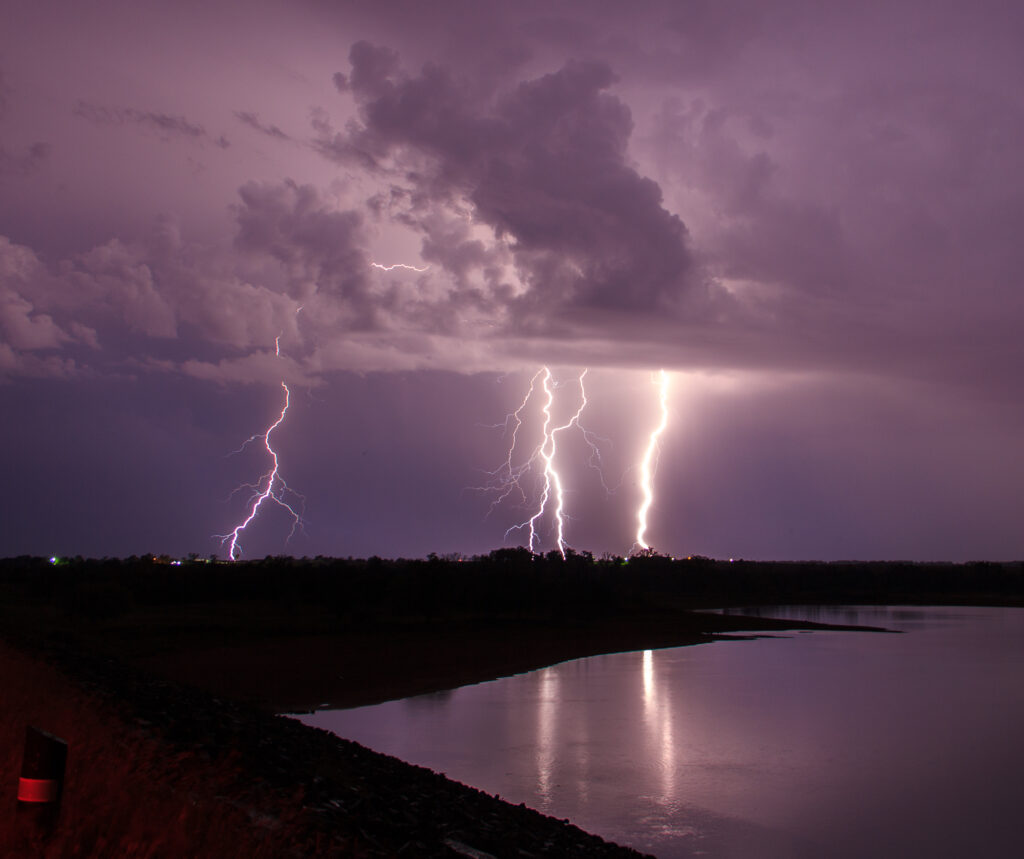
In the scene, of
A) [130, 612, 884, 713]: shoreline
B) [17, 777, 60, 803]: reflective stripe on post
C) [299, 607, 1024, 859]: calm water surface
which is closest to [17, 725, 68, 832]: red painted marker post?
[17, 777, 60, 803]: reflective stripe on post

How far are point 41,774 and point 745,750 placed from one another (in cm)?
2228

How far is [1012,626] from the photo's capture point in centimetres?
7644

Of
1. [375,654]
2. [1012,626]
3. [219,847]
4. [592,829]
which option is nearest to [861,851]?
[592,829]

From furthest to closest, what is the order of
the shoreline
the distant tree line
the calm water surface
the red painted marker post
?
the distant tree line
the shoreline
the calm water surface
the red painted marker post

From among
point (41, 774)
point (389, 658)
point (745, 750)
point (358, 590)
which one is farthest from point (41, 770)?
point (358, 590)

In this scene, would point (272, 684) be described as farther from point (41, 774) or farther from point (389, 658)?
point (41, 774)

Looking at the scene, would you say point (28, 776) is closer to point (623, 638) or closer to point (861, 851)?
point (861, 851)

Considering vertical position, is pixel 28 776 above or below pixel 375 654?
above

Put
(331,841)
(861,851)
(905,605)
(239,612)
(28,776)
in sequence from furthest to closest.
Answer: (905,605)
(239,612)
(861,851)
(331,841)
(28,776)

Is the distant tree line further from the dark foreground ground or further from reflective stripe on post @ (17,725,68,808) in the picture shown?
reflective stripe on post @ (17,725,68,808)

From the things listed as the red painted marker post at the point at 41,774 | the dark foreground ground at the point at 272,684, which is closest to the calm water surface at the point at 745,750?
the dark foreground ground at the point at 272,684

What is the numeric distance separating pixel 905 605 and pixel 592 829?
124 m

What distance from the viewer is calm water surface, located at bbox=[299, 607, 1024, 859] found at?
16.2m

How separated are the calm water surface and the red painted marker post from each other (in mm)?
12470
